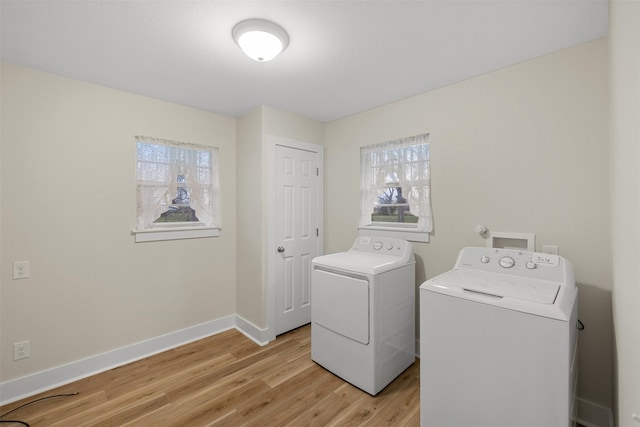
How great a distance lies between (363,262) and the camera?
2.25 m

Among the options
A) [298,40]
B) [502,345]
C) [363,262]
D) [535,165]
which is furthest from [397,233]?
[298,40]

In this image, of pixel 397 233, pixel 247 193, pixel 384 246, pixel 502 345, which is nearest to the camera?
pixel 502 345

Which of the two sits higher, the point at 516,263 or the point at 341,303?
the point at 516,263

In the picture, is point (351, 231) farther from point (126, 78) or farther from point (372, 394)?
point (126, 78)

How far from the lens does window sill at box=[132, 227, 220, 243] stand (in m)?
2.54

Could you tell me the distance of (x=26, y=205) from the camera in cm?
201

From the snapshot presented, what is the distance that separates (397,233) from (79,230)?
108 inches

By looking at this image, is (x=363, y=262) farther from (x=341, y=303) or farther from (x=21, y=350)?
(x=21, y=350)

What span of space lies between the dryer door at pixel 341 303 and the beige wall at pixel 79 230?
4.61 ft

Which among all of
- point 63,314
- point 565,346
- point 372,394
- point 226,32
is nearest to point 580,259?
point 565,346

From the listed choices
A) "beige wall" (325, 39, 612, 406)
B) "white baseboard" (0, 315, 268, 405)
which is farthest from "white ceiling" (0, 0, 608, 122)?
"white baseboard" (0, 315, 268, 405)

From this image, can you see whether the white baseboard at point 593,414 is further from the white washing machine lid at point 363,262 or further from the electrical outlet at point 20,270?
the electrical outlet at point 20,270

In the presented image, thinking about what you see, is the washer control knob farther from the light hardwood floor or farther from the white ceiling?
the white ceiling

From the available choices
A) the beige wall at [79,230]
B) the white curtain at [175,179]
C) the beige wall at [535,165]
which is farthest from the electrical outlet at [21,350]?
the beige wall at [535,165]
